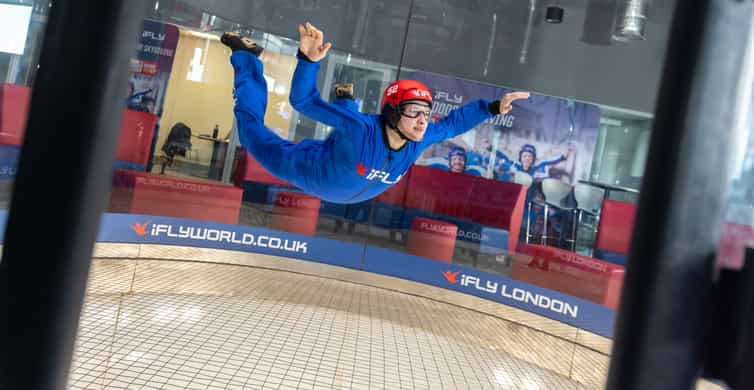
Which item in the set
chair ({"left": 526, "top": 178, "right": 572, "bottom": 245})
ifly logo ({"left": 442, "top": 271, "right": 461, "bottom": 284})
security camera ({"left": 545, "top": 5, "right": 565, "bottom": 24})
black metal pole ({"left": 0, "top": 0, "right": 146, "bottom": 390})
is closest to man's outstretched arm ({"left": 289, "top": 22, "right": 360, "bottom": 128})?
black metal pole ({"left": 0, "top": 0, "right": 146, "bottom": 390})

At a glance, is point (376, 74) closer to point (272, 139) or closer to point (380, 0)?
point (380, 0)

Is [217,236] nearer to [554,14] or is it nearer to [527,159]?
[527,159]

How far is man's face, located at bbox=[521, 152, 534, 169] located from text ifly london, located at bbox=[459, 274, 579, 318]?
1658mm

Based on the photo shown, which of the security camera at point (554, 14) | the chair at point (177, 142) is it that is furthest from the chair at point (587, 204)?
the chair at point (177, 142)

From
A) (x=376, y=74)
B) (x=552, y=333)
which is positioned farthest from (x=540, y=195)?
(x=376, y=74)

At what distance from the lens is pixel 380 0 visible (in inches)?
245

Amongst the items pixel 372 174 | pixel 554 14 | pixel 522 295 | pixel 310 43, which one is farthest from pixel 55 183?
pixel 554 14

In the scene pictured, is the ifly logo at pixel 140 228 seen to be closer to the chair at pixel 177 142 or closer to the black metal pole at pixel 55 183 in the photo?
the chair at pixel 177 142

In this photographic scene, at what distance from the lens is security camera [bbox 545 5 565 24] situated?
5953 millimetres

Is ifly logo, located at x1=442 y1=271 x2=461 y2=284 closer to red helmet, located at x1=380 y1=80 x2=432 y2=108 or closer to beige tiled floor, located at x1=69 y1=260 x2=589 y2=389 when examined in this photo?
beige tiled floor, located at x1=69 y1=260 x2=589 y2=389

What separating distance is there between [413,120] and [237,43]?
1068 mm

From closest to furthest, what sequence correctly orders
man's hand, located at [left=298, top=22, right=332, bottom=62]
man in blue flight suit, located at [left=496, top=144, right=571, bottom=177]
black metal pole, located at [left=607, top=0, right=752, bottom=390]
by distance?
black metal pole, located at [left=607, top=0, right=752, bottom=390] < man's hand, located at [left=298, top=22, right=332, bottom=62] < man in blue flight suit, located at [left=496, top=144, right=571, bottom=177]

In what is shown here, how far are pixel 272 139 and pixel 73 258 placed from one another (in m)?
2.51

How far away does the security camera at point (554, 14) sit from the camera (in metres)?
5.95
